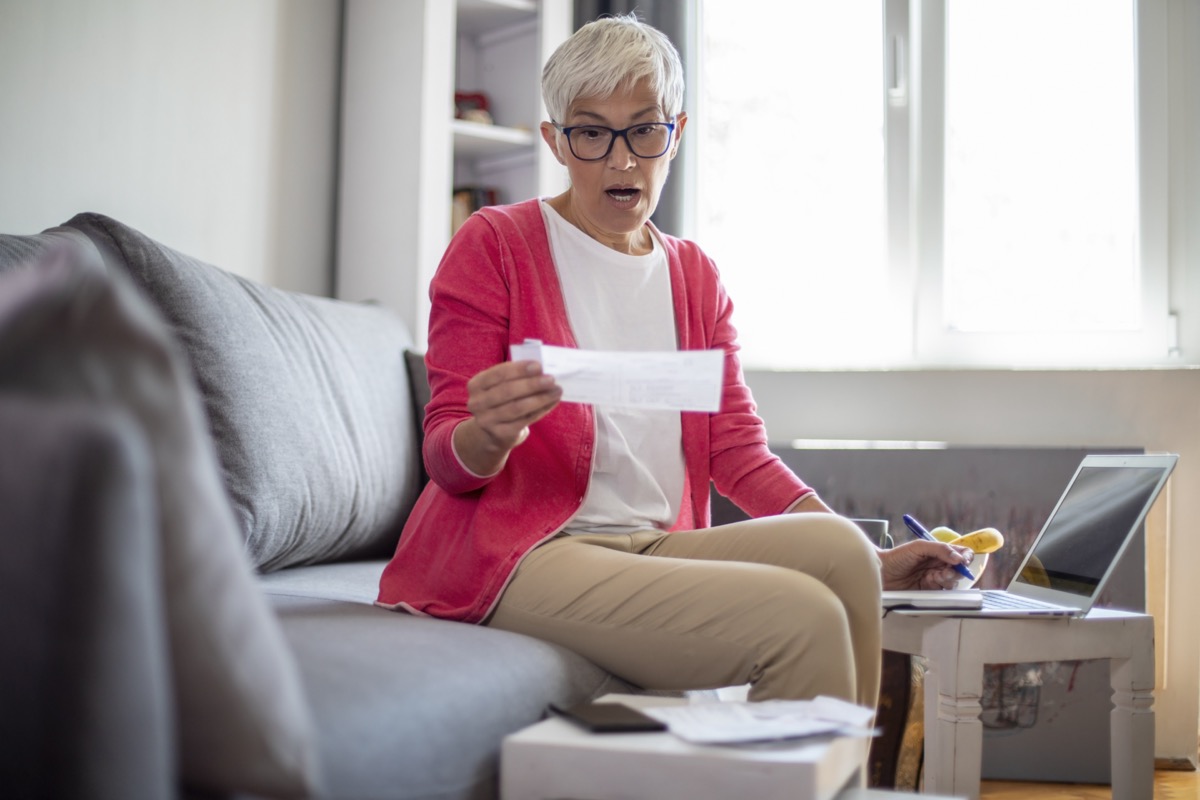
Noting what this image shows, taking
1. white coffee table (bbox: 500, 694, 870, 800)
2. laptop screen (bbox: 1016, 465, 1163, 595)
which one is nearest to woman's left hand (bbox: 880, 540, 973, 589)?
laptop screen (bbox: 1016, 465, 1163, 595)

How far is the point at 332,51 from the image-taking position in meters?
2.85

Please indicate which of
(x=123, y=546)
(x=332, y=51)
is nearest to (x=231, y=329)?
(x=123, y=546)

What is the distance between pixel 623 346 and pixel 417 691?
64cm

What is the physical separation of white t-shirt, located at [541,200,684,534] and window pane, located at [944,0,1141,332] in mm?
1415

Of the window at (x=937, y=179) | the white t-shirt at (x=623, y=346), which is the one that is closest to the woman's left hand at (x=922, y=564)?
the white t-shirt at (x=623, y=346)

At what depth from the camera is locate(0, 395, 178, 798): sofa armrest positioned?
0.63m

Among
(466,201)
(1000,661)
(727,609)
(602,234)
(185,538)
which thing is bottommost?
(1000,661)

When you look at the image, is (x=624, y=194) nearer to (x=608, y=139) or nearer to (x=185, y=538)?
(x=608, y=139)

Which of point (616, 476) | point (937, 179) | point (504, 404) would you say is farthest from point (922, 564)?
point (937, 179)

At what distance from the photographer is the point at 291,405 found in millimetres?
1727

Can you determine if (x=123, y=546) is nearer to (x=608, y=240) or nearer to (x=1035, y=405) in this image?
(x=608, y=240)

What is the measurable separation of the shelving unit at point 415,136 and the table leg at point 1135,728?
1.67 m

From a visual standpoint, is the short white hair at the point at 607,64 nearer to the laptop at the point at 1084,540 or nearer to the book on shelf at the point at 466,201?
the laptop at the point at 1084,540

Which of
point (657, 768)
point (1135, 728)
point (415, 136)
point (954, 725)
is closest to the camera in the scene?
point (657, 768)
